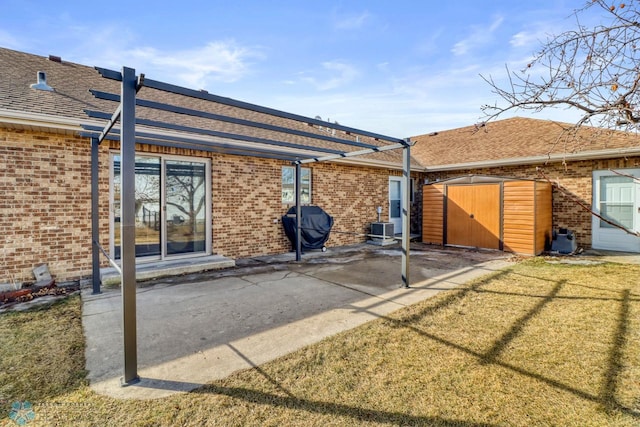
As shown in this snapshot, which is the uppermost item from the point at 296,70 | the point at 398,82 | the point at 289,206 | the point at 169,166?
the point at 296,70

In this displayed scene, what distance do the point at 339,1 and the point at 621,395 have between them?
21.3 feet

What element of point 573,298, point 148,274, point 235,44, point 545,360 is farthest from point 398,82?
point 148,274

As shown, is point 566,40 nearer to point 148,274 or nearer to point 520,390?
point 520,390

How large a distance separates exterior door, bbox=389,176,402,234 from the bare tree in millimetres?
9681

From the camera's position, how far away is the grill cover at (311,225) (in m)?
8.39

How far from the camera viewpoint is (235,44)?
657 centimetres

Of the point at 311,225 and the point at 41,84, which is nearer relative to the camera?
the point at 41,84

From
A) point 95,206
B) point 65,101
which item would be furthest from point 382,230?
point 65,101

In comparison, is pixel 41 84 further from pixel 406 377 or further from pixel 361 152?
pixel 406 377

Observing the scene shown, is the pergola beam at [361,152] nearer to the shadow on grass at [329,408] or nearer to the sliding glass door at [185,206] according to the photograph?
the sliding glass door at [185,206]

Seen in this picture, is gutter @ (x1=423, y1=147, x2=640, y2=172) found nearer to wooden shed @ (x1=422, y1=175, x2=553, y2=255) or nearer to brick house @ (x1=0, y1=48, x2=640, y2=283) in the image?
brick house @ (x1=0, y1=48, x2=640, y2=283)

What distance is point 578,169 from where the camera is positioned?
30.8 feet

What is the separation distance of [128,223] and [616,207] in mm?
11976

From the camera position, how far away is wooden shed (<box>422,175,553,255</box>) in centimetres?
859
